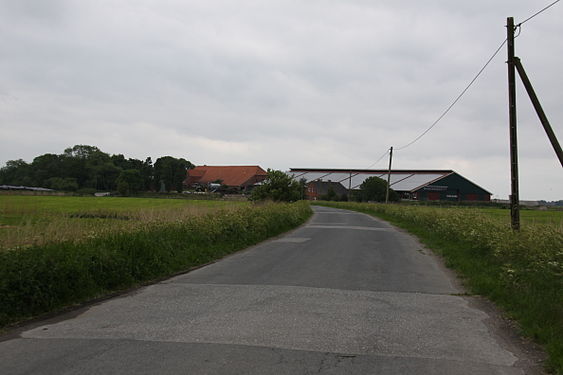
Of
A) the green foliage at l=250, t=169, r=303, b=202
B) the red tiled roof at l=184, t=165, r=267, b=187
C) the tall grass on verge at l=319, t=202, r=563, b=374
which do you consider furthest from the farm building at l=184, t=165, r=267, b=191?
the tall grass on verge at l=319, t=202, r=563, b=374

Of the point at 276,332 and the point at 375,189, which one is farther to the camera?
the point at 375,189

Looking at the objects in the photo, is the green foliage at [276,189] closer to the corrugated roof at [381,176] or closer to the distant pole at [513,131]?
the distant pole at [513,131]

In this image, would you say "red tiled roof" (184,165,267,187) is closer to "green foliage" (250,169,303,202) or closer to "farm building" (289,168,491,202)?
"farm building" (289,168,491,202)

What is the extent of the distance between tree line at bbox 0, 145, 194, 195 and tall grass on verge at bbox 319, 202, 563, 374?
307 feet

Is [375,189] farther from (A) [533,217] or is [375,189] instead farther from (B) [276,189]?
(B) [276,189]

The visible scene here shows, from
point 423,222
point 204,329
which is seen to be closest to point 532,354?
point 204,329

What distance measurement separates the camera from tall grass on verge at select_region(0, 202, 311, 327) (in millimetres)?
6782

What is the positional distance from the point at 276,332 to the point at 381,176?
119580 mm

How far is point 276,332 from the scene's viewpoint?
562cm

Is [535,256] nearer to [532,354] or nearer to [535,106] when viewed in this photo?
[535,106]

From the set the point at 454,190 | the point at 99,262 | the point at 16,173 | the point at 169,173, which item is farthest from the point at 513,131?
the point at 16,173

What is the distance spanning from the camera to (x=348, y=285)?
8.91 metres

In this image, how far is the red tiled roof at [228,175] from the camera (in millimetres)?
137750

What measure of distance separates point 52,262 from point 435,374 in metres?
6.08
